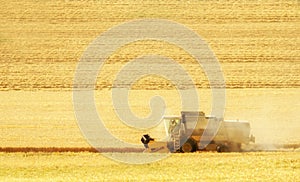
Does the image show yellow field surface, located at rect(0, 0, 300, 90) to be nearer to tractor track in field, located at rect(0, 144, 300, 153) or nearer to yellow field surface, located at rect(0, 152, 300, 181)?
tractor track in field, located at rect(0, 144, 300, 153)

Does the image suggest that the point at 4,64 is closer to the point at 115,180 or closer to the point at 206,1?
the point at 206,1

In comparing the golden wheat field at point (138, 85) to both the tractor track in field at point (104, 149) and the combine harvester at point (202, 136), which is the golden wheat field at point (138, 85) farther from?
the combine harvester at point (202, 136)

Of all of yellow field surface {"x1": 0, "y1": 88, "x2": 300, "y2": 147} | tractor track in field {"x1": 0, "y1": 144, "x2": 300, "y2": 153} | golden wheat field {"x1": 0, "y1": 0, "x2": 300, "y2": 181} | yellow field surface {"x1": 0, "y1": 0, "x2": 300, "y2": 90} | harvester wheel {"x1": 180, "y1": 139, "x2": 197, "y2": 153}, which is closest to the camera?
golden wheat field {"x1": 0, "y1": 0, "x2": 300, "y2": 181}

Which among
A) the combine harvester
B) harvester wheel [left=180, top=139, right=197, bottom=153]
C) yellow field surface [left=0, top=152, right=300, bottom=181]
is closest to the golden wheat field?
yellow field surface [left=0, top=152, right=300, bottom=181]

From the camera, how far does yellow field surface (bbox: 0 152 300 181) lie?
1762 cm

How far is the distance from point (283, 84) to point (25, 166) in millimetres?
22001

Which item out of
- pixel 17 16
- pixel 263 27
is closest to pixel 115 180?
pixel 263 27

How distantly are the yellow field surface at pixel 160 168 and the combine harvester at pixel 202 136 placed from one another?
129cm

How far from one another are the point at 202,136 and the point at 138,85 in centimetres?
1588

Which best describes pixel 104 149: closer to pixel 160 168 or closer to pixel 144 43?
pixel 160 168

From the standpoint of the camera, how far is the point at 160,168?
63.3 ft

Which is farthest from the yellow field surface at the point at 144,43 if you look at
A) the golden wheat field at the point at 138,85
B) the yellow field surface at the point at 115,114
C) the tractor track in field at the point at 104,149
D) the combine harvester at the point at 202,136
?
the combine harvester at the point at 202,136

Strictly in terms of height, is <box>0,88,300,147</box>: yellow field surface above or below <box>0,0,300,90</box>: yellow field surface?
below

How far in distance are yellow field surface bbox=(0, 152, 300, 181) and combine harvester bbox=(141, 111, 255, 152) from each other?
50.9 inches
